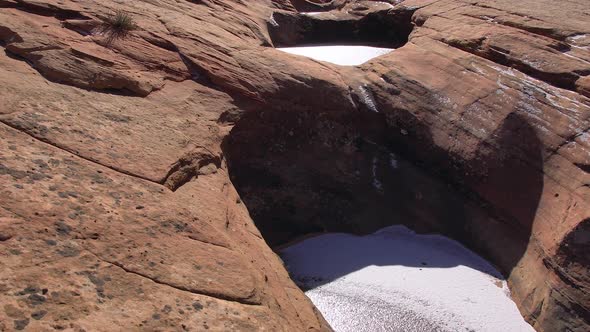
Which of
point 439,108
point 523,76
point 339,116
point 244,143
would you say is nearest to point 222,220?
point 244,143

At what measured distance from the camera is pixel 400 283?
6.08 metres

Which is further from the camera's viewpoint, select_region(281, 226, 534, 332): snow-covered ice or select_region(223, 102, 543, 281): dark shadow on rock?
select_region(223, 102, 543, 281): dark shadow on rock

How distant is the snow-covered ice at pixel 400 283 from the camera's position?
552 centimetres

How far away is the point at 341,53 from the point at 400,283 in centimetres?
471

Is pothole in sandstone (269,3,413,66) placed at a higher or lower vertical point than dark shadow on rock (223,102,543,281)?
higher

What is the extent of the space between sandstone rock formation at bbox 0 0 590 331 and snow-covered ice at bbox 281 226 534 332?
221 mm

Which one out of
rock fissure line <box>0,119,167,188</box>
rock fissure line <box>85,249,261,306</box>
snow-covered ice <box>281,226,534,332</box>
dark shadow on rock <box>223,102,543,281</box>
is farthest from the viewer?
dark shadow on rock <box>223,102,543,281</box>

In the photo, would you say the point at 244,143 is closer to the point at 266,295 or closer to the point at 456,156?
the point at 456,156

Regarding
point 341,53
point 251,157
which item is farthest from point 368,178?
point 341,53

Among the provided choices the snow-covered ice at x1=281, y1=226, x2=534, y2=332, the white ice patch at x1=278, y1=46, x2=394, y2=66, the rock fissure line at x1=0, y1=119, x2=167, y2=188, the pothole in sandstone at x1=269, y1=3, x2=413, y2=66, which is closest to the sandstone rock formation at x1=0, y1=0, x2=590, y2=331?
the rock fissure line at x1=0, y1=119, x2=167, y2=188

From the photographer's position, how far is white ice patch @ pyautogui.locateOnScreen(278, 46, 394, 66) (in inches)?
345

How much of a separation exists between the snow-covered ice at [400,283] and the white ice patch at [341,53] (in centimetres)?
306

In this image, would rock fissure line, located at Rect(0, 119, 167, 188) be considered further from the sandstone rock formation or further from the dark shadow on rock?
the dark shadow on rock

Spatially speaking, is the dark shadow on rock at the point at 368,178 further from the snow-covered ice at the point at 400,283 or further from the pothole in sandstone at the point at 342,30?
the pothole in sandstone at the point at 342,30
